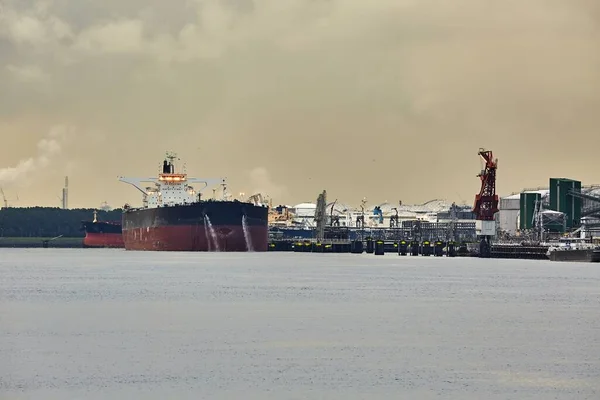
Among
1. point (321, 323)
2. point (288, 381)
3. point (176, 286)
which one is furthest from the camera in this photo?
point (176, 286)

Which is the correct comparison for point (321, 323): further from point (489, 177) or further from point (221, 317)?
point (489, 177)

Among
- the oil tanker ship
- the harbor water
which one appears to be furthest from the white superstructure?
the harbor water

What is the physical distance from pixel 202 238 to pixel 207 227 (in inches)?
111

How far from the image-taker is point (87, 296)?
6028cm

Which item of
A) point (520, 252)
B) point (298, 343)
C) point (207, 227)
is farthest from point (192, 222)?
point (298, 343)

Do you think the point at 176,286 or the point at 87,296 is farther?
the point at 176,286

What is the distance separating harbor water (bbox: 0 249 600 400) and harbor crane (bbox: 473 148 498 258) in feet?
260

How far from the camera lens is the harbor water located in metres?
29.7

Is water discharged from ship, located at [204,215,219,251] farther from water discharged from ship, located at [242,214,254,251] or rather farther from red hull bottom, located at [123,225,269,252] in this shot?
water discharged from ship, located at [242,214,254,251]

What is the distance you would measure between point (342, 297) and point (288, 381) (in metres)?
29.5

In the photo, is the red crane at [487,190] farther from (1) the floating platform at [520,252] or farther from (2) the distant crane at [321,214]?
(2) the distant crane at [321,214]

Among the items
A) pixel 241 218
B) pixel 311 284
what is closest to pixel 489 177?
pixel 241 218

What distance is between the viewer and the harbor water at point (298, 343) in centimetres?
2969

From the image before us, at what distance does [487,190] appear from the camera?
513ft
